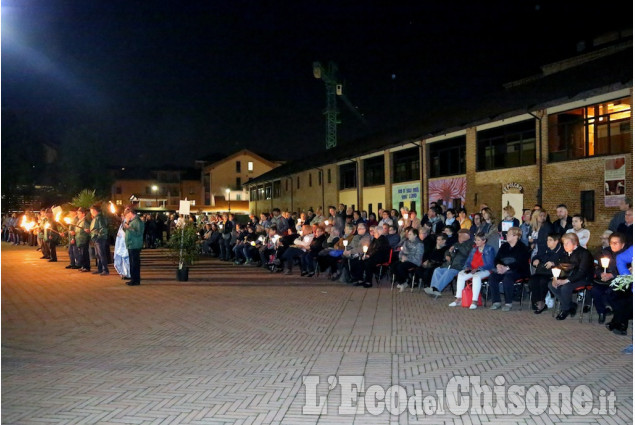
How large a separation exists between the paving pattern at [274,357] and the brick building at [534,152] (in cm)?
1142

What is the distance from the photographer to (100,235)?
A: 55.9ft

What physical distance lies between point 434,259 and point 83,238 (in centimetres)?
1143

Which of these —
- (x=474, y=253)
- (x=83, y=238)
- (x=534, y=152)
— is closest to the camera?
(x=474, y=253)

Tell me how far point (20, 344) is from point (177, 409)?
3.98 m

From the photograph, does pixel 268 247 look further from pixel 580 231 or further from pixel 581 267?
pixel 581 267

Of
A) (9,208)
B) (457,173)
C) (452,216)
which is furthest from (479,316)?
(9,208)

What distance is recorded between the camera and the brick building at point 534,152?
19.9m

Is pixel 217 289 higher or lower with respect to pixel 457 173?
lower

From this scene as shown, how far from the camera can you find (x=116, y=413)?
5.25m

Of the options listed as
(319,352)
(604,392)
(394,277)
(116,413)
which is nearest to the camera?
(116,413)

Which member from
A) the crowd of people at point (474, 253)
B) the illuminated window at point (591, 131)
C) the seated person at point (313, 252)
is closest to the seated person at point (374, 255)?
the crowd of people at point (474, 253)

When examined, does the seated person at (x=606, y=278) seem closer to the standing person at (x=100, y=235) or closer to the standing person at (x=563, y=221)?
the standing person at (x=563, y=221)

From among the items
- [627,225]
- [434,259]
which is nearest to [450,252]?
[434,259]

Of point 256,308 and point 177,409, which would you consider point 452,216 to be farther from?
point 177,409
